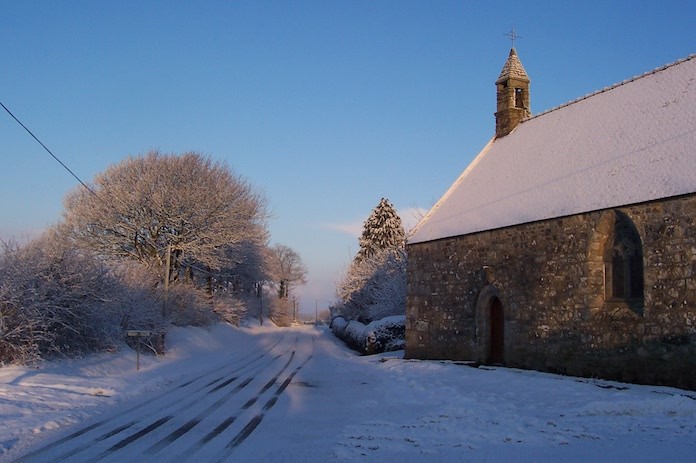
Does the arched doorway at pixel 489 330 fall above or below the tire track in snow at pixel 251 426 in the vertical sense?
above

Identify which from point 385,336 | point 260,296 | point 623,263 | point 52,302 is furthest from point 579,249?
point 260,296

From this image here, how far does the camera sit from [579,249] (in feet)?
48.2

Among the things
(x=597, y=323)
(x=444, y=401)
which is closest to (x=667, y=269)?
(x=597, y=323)

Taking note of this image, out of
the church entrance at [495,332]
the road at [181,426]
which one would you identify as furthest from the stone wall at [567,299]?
the road at [181,426]

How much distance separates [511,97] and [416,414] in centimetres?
1633

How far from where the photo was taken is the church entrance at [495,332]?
18.3 meters

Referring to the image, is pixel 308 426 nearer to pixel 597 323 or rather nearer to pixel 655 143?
pixel 597 323

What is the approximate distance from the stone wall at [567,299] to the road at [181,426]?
5956mm

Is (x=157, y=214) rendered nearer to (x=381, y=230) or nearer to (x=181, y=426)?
(x=381, y=230)

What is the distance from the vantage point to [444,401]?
490 inches

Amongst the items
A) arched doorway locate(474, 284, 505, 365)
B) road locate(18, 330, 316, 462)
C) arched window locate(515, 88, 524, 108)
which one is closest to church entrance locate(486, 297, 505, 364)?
arched doorway locate(474, 284, 505, 365)

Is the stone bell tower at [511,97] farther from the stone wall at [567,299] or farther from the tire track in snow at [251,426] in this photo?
the tire track in snow at [251,426]

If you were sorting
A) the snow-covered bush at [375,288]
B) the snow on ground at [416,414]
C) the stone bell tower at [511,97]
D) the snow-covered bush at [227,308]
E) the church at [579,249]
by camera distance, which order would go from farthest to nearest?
1. the snow-covered bush at [227,308]
2. the snow-covered bush at [375,288]
3. the stone bell tower at [511,97]
4. the church at [579,249]
5. the snow on ground at [416,414]

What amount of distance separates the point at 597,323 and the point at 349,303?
113ft
